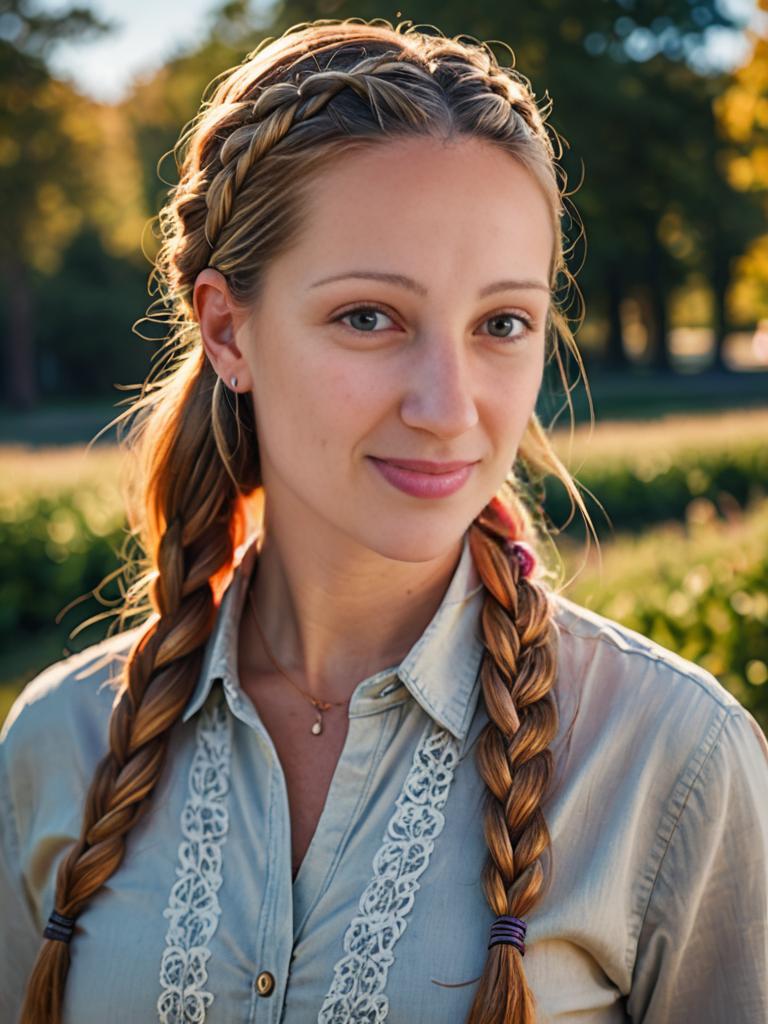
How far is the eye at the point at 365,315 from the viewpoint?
1971 mm

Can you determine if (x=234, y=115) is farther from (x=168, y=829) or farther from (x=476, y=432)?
(x=168, y=829)

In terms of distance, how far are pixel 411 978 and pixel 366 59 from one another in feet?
5.30

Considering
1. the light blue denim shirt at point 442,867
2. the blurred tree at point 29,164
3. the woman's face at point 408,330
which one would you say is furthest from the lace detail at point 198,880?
the blurred tree at point 29,164

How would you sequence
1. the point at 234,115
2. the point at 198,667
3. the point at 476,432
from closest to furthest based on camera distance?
the point at 476,432 → the point at 234,115 → the point at 198,667

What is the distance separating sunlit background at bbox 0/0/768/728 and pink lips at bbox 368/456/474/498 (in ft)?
2.71

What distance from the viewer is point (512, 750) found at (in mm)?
2020

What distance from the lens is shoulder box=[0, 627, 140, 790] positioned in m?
2.42

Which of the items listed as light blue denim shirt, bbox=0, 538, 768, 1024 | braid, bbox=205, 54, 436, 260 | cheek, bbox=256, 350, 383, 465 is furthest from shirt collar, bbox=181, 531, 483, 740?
braid, bbox=205, 54, 436, 260

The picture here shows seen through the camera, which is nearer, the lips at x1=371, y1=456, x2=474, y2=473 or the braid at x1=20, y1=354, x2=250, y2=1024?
the lips at x1=371, y1=456, x2=474, y2=473

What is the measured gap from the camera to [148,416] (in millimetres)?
2736

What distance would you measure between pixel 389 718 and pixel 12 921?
96 centimetres

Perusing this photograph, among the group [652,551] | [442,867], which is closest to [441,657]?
[442,867]

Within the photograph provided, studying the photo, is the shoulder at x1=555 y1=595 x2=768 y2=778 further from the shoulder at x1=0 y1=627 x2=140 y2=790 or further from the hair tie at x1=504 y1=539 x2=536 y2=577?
the shoulder at x1=0 y1=627 x2=140 y2=790

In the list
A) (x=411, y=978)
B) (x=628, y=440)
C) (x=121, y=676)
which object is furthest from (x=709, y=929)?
(x=628, y=440)
